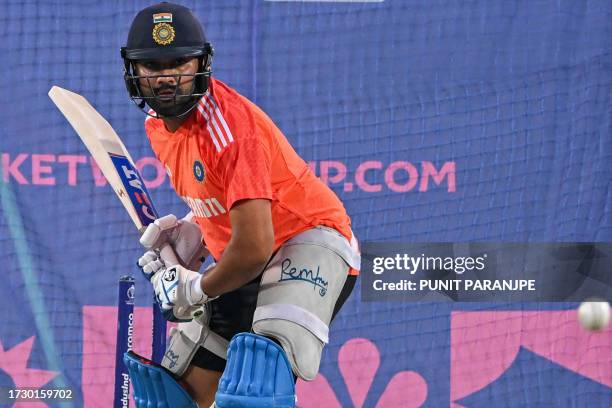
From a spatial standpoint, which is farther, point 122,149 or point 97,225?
point 97,225

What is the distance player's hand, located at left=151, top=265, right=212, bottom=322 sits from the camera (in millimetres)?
2992

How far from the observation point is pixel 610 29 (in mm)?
4492

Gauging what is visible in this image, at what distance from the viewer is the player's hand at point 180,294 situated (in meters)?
2.99

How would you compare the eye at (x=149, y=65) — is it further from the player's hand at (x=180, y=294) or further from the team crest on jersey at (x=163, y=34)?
the player's hand at (x=180, y=294)

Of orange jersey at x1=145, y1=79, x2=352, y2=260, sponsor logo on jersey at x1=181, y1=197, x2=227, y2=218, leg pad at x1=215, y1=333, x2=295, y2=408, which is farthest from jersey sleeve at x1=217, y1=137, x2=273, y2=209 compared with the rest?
leg pad at x1=215, y1=333, x2=295, y2=408

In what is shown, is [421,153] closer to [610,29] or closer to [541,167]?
[541,167]

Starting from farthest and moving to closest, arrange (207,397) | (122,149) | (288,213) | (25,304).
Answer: (25,304) < (122,149) < (207,397) < (288,213)

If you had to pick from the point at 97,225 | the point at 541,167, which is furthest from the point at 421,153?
the point at 97,225

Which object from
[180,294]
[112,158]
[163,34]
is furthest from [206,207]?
[112,158]

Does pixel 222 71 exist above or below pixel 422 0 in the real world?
below

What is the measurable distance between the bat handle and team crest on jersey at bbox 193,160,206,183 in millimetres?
378

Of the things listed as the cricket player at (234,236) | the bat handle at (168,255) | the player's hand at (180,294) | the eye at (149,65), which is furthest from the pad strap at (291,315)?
the eye at (149,65)

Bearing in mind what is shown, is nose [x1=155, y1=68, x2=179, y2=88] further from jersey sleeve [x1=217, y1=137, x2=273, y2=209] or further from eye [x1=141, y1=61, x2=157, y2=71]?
jersey sleeve [x1=217, y1=137, x2=273, y2=209]

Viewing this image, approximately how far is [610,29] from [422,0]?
0.75 meters
